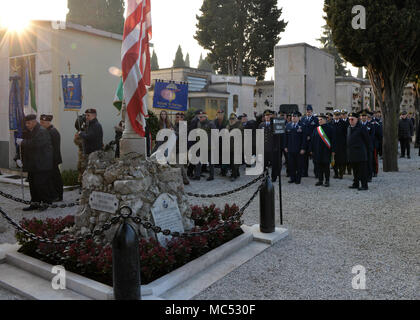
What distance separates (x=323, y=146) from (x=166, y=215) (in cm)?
637

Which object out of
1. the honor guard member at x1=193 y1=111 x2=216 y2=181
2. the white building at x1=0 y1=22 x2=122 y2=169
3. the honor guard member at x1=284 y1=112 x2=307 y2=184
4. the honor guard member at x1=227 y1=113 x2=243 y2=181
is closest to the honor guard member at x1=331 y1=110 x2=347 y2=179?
the honor guard member at x1=284 y1=112 x2=307 y2=184

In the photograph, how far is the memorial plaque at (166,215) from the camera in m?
4.90

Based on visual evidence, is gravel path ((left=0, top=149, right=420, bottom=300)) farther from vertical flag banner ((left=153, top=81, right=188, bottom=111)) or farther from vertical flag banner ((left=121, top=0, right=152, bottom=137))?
vertical flag banner ((left=153, top=81, right=188, bottom=111))

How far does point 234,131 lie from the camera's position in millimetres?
11656

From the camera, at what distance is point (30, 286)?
4.16 metres

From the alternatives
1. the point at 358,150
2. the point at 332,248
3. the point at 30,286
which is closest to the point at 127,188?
the point at 30,286

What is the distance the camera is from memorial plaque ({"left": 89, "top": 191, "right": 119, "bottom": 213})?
4.74 metres

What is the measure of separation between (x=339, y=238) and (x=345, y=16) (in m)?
8.30

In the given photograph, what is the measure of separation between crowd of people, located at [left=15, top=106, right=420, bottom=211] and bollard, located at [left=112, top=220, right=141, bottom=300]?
415cm

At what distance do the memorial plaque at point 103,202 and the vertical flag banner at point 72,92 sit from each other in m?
5.75

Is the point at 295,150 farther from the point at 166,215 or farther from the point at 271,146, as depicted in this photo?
the point at 166,215

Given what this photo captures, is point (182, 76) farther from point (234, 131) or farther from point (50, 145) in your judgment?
point (50, 145)
